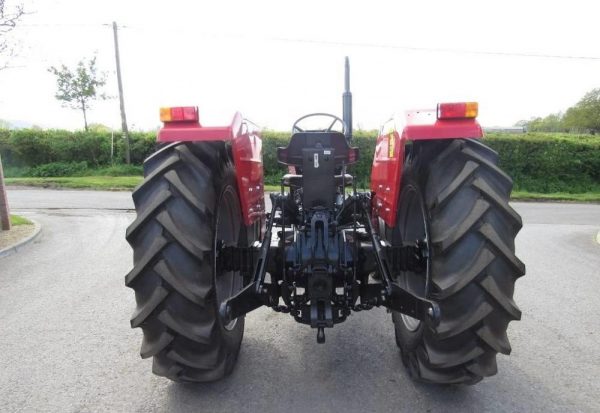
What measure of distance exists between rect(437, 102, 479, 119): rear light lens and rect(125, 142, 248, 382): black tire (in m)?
1.24

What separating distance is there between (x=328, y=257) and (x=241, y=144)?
2.73 ft

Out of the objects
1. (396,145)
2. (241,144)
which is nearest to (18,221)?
(241,144)

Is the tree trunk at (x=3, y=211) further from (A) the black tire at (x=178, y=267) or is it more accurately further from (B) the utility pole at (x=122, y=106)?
(B) the utility pole at (x=122, y=106)

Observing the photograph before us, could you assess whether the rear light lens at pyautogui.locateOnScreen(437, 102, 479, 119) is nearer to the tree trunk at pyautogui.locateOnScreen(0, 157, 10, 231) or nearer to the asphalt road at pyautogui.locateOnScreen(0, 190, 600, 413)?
the asphalt road at pyautogui.locateOnScreen(0, 190, 600, 413)

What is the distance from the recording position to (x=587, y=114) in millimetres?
33625

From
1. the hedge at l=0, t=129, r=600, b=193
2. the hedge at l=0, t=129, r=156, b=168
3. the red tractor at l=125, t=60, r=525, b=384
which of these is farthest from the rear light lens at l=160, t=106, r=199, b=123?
the hedge at l=0, t=129, r=156, b=168

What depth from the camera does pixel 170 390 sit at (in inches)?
106

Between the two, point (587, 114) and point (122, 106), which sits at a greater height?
point (122, 106)

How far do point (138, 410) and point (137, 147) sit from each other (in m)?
18.3

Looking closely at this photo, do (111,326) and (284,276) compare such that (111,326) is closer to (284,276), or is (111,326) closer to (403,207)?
(284,276)

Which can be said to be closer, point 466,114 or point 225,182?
point 466,114

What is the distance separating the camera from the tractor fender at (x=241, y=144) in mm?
2363

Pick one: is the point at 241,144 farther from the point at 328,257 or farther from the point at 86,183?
the point at 86,183

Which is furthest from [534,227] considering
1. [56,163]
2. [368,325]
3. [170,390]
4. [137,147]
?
[56,163]
